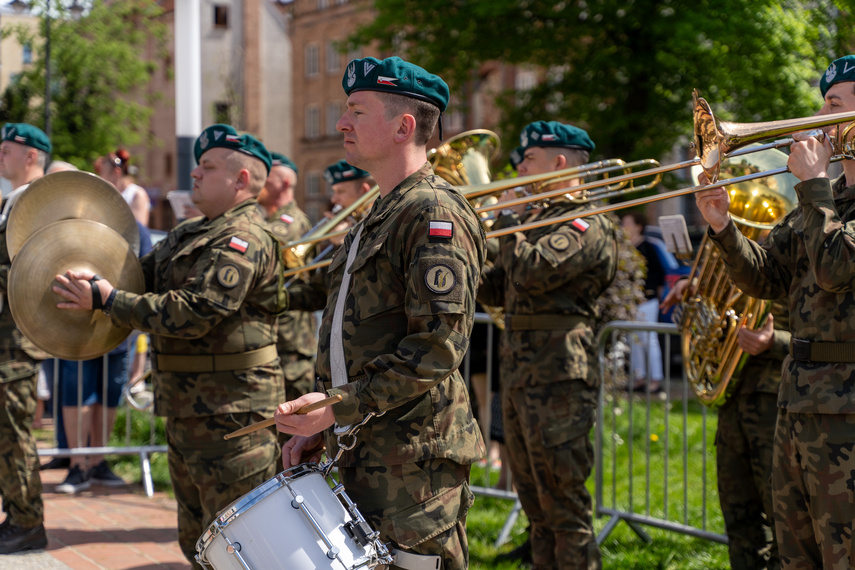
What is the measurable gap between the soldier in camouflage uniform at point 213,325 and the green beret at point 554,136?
143cm

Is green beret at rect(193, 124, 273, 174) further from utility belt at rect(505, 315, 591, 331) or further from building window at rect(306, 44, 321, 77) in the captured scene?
building window at rect(306, 44, 321, 77)

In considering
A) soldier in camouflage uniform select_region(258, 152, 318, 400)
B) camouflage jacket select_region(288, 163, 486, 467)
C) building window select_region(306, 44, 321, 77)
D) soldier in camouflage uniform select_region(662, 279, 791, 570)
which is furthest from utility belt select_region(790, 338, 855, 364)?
building window select_region(306, 44, 321, 77)

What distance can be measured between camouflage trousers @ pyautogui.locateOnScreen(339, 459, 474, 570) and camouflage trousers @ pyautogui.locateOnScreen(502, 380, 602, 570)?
5.25ft

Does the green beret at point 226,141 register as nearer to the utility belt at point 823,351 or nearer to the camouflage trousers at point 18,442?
the camouflage trousers at point 18,442

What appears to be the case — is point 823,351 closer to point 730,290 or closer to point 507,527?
point 730,290


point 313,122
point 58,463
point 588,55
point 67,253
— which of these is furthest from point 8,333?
point 313,122

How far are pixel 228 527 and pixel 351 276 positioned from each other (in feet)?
2.60

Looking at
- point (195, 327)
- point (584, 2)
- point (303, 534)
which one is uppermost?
point (584, 2)

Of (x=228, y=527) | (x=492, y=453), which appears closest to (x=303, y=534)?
(x=228, y=527)

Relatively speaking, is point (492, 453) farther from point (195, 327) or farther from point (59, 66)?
point (59, 66)

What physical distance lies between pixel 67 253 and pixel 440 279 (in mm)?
1966

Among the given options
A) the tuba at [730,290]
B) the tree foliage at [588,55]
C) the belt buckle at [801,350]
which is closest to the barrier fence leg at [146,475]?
the tuba at [730,290]

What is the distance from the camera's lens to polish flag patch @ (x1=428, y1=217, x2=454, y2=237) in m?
2.56

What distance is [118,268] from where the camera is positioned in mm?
3898
